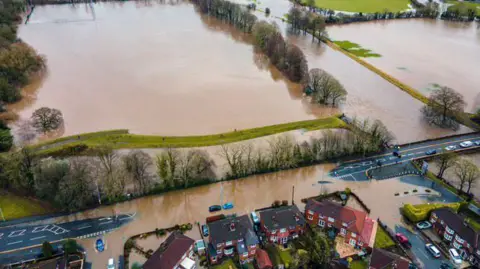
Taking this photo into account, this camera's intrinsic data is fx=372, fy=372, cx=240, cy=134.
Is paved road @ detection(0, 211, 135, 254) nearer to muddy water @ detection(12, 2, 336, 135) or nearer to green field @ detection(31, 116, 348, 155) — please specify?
green field @ detection(31, 116, 348, 155)

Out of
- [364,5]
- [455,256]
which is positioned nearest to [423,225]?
[455,256]

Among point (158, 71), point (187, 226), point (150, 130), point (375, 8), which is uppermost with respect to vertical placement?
point (375, 8)

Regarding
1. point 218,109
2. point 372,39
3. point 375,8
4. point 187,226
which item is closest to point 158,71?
point 218,109

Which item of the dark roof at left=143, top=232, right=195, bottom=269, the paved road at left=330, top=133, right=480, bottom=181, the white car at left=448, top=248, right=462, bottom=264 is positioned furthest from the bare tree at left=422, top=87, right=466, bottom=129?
the dark roof at left=143, top=232, right=195, bottom=269

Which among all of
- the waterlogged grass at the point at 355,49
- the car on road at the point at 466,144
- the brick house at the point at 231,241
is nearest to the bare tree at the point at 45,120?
the brick house at the point at 231,241

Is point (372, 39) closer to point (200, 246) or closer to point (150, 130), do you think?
point (150, 130)

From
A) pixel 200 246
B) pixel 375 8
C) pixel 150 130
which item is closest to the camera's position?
pixel 200 246
